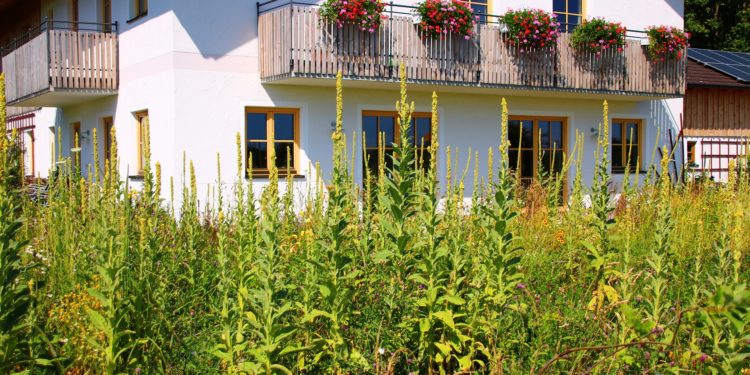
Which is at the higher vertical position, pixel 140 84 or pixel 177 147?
pixel 140 84

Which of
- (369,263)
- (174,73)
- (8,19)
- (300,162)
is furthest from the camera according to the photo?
(8,19)

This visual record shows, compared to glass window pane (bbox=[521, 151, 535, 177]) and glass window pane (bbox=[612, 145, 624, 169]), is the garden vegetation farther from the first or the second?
glass window pane (bbox=[612, 145, 624, 169])

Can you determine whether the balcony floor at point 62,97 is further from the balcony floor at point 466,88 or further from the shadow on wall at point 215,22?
the balcony floor at point 466,88

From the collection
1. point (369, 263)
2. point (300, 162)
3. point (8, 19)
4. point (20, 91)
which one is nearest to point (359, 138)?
point (300, 162)

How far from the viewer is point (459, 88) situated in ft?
50.6

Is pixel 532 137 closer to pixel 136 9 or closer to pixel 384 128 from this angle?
pixel 384 128

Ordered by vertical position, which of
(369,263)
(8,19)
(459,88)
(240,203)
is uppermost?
(8,19)

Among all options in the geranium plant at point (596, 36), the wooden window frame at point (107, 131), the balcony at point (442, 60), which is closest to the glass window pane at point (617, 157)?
the balcony at point (442, 60)

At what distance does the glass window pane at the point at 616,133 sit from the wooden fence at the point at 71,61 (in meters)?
11.1

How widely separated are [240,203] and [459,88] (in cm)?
1122

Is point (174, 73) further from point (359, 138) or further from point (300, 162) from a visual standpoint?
point (359, 138)

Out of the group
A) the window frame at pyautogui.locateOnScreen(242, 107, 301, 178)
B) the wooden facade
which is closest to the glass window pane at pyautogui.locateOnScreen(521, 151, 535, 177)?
the wooden facade

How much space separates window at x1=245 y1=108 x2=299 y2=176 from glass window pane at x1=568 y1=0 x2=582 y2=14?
707cm

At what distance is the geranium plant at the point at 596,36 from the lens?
631 inches
